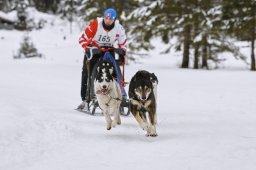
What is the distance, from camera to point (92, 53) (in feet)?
27.5

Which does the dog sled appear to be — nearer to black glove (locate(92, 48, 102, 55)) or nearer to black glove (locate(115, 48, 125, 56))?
black glove (locate(92, 48, 102, 55))

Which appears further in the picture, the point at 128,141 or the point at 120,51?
the point at 120,51

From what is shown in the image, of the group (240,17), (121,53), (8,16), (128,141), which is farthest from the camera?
(8,16)

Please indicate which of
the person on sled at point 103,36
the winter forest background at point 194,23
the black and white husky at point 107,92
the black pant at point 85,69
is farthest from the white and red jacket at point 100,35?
the winter forest background at point 194,23

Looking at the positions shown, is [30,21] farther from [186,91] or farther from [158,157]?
[158,157]

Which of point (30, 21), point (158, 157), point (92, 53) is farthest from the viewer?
point (30, 21)

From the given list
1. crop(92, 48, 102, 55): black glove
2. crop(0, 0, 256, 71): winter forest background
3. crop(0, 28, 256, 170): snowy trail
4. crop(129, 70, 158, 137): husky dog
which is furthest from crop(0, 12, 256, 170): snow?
crop(0, 0, 256, 71): winter forest background

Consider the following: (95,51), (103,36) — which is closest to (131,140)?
(95,51)

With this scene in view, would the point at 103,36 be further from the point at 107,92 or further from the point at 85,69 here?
the point at 107,92

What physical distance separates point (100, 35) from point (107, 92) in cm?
168

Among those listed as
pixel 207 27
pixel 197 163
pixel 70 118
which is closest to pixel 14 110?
pixel 70 118

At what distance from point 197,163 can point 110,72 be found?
2.73m

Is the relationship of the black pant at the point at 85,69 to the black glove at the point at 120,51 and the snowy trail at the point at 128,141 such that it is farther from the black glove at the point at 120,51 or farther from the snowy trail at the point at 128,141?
the snowy trail at the point at 128,141

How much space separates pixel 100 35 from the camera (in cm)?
830
